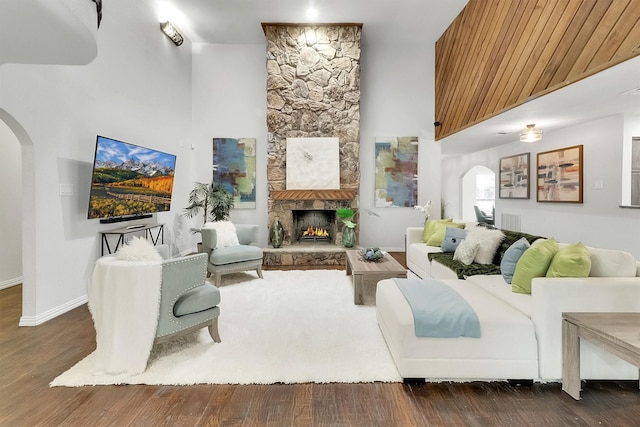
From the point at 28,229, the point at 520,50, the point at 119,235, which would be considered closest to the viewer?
the point at 28,229

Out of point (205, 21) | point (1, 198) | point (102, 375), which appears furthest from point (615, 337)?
point (205, 21)

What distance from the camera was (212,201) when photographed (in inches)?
239

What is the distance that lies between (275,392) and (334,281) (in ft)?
8.22

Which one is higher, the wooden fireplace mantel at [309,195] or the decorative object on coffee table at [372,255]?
the wooden fireplace mantel at [309,195]

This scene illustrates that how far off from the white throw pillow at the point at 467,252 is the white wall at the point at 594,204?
8.97 feet

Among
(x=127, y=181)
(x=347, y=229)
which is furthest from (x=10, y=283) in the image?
(x=347, y=229)

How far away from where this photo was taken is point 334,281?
4.47m

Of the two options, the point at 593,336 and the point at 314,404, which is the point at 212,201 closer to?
the point at 314,404

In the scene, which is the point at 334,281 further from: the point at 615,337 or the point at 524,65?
the point at 524,65

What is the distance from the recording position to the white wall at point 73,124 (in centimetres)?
304

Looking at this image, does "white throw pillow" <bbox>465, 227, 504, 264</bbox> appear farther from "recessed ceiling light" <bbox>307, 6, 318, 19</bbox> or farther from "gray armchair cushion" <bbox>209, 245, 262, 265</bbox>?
"recessed ceiling light" <bbox>307, 6, 318, 19</bbox>

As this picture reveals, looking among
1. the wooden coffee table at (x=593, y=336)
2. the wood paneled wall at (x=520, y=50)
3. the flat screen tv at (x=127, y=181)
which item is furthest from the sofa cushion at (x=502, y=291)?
the flat screen tv at (x=127, y=181)

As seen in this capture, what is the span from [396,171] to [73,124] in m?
5.38

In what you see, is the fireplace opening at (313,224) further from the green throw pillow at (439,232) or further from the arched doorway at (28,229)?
the arched doorway at (28,229)
